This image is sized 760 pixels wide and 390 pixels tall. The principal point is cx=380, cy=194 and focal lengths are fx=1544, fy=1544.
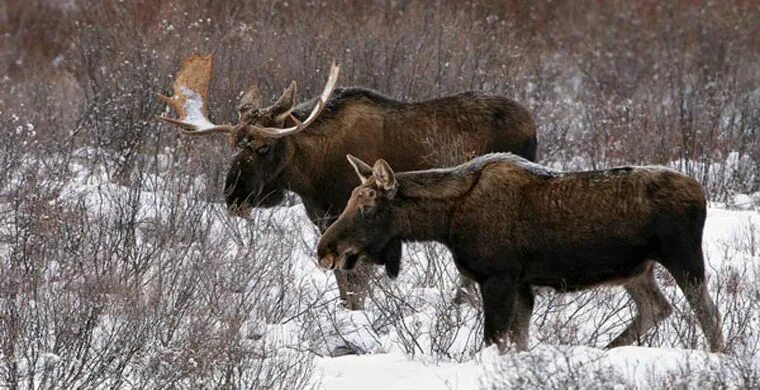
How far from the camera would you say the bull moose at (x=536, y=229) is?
7207 millimetres

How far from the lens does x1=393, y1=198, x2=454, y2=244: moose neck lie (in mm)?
7566

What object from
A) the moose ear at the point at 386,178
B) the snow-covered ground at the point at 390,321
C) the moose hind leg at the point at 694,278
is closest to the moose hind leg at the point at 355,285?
the snow-covered ground at the point at 390,321

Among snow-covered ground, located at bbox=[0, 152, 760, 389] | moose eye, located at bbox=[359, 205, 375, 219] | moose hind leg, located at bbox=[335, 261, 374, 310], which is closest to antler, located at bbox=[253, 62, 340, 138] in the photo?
snow-covered ground, located at bbox=[0, 152, 760, 389]

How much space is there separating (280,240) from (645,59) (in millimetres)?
11706

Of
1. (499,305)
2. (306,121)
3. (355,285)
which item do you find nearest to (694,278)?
(499,305)

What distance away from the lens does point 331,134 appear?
9.89m

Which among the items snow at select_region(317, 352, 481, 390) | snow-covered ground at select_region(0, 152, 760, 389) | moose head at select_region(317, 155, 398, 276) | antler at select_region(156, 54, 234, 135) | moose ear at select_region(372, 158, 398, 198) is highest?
antler at select_region(156, 54, 234, 135)

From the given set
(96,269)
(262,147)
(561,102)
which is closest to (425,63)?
(561,102)

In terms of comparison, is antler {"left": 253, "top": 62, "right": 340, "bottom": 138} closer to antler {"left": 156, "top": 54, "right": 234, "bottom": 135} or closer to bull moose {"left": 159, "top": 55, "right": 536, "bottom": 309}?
bull moose {"left": 159, "top": 55, "right": 536, "bottom": 309}

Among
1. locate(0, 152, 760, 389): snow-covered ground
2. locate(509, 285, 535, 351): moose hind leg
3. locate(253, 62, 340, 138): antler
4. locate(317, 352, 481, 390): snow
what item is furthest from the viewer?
locate(253, 62, 340, 138): antler

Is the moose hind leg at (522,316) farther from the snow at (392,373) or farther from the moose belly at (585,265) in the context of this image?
the snow at (392,373)

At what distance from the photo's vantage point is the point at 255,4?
59.0 feet

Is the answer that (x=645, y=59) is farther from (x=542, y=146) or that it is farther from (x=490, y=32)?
(x=542, y=146)

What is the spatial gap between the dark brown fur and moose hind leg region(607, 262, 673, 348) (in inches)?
84.9
